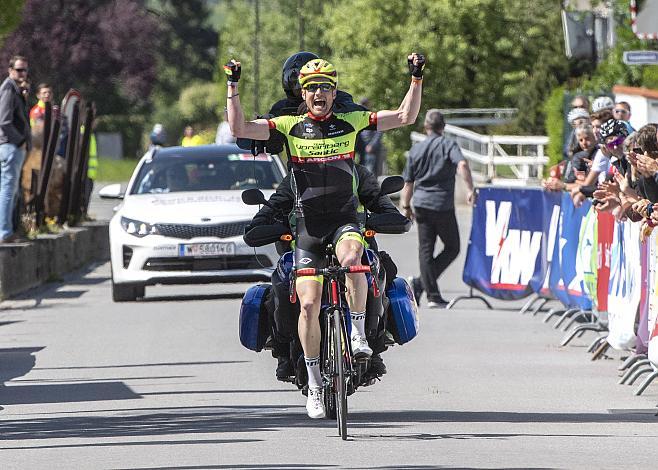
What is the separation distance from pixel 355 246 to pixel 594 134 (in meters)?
7.50

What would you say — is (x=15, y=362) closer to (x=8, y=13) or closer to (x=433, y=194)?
(x=433, y=194)

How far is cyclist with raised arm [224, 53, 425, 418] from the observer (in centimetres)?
1016

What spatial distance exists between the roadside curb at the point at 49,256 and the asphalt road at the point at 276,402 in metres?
1.46

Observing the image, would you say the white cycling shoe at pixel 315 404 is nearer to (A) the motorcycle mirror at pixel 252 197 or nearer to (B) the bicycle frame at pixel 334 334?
(B) the bicycle frame at pixel 334 334

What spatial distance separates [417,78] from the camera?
1045cm

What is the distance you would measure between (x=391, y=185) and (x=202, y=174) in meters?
9.41

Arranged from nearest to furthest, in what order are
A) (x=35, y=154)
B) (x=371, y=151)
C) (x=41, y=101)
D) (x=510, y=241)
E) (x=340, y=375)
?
1. (x=340, y=375)
2. (x=510, y=241)
3. (x=35, y=154)
4. (x=41, y=101)
5. (x=371, y=151)

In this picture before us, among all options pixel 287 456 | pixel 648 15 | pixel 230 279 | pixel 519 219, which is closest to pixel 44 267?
pixel 230 279

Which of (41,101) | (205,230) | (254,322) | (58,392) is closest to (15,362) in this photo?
(58,392)

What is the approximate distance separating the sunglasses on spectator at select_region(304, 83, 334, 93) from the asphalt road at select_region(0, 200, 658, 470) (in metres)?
1.76

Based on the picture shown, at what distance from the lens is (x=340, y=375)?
32.0ft

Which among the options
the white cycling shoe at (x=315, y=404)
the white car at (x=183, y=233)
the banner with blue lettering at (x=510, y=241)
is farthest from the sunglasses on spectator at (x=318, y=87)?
the banner with blue lettering at (x=510, y=241)

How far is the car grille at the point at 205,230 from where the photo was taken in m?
18.3

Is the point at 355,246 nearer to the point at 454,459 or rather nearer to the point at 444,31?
the point at 454,459
